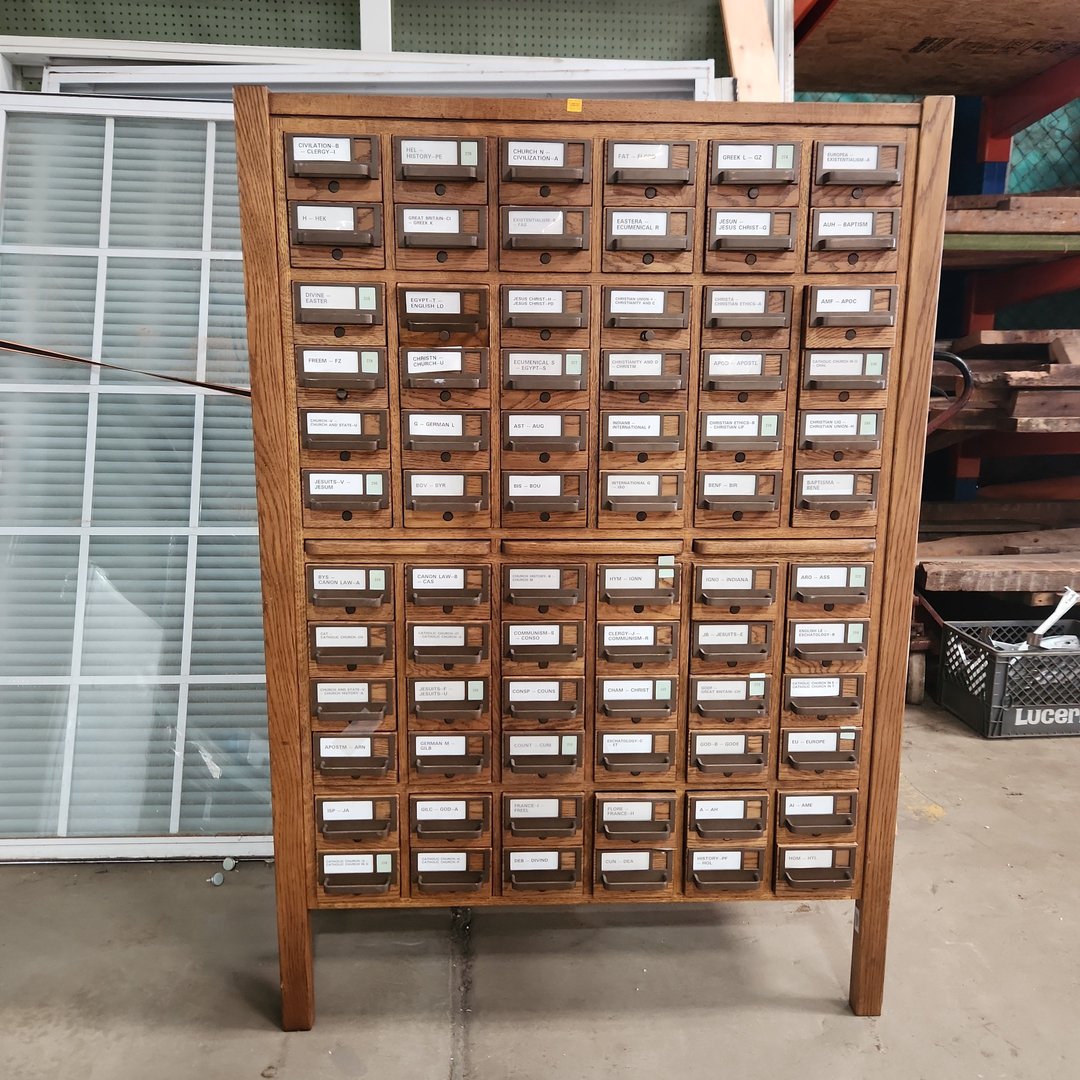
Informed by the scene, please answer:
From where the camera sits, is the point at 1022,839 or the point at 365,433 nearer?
the point at 365,433

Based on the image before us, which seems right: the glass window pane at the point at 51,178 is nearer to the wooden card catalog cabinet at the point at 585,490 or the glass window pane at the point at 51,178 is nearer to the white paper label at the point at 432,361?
the wooden card catalog cabinet at the point at 585,490

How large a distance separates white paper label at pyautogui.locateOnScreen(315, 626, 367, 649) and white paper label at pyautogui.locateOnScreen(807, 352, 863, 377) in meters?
0.99

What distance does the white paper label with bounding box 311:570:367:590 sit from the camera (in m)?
1.48

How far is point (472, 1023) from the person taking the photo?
5.32ft

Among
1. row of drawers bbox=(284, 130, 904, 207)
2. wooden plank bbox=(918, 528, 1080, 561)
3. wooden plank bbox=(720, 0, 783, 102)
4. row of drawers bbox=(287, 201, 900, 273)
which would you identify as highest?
wooden plank bbox=(720, 0, 783, 102)

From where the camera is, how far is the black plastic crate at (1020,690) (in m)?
2.93

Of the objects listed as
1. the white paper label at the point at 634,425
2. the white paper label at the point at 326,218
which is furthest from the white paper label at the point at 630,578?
the white paper label at the point at 326,218

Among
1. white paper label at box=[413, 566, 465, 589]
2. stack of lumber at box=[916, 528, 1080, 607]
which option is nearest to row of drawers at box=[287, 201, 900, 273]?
white paper label at box=[413, 566, 465, 589]

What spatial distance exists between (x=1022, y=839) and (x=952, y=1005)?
0.83 m

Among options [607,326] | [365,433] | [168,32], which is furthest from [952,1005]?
[168,32]

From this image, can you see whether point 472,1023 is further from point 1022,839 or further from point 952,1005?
point 1022,839

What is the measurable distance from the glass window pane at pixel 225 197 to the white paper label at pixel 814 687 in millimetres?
1820

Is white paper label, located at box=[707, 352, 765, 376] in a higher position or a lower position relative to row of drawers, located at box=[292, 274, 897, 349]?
lower

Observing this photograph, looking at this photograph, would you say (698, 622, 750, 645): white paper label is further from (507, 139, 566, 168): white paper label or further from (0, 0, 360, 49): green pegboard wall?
(0, 0, 360, 49): green pegboard wall
